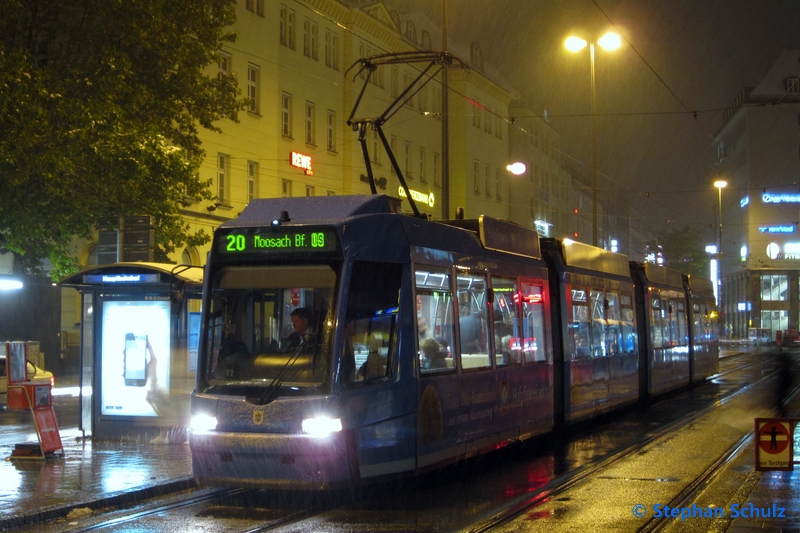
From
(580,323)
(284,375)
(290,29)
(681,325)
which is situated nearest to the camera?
(284,375)

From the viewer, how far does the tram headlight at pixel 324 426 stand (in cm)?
931

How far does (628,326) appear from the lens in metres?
20.1

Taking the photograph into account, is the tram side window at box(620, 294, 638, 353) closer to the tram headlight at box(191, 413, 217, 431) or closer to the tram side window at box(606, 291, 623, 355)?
the tram side window at box(606, 291, 623, 355)

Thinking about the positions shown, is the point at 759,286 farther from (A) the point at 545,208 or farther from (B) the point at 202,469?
(B) the point at 202,469

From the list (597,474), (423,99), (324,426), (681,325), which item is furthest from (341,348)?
(423,99)

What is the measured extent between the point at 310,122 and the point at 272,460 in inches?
1335

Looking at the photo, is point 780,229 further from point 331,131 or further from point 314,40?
point 314,40

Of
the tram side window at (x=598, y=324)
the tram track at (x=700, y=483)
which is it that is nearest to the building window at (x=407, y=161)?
the tram side window at (x=598, y=324)

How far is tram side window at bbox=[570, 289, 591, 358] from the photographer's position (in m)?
16.3

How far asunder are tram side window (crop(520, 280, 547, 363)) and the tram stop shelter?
4648mm

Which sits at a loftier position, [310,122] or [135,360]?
[310,122]

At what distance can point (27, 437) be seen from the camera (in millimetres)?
15875

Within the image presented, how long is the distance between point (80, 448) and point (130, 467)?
2310 millimetres

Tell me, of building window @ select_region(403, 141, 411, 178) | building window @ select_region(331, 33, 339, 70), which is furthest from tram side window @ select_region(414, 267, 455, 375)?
building window @ select_region(403, 141, 411, 178)
